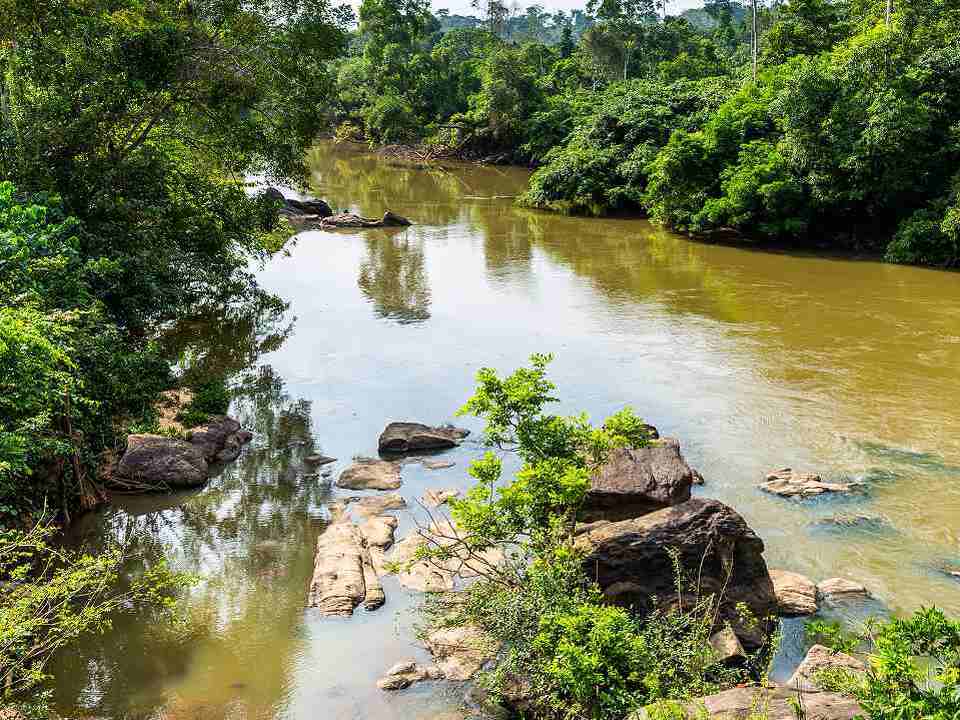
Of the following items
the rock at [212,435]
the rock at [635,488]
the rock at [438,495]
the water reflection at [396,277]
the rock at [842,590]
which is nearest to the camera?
the rock at [842,590]

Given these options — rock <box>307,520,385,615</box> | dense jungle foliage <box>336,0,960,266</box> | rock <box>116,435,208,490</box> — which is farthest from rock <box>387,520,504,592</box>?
dense jungle foliage <box>336,0,960,266</box>

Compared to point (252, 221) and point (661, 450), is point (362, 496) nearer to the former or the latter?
point (661, 450)

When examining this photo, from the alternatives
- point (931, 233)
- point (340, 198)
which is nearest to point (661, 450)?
point (931, 233)

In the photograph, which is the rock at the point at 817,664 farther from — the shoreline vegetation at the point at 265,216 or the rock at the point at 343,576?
the rock at the point at 343,576

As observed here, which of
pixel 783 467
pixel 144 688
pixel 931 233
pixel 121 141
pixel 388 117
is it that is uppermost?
pixel 388 117

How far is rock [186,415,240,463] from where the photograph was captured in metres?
13.7

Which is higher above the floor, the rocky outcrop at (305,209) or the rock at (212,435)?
the rocky outcrop at (305,209)

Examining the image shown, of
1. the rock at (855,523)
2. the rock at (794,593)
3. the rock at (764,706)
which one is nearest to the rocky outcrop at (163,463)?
the rock at (794,593)

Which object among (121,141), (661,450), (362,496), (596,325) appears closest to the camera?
(661,450)

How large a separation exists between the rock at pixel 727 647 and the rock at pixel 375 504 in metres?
5.26

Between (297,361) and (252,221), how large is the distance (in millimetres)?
3523

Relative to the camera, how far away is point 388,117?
185ft

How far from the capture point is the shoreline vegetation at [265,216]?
7621 millimetres

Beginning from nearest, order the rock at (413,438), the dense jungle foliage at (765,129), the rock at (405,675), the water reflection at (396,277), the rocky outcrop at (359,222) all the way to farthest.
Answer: the rock at (405,675) < the rock at (413,438) < the water reflection at (396,277) < the dense jungle foliage at (765,129) < the rocky outcrop at (359,222)
